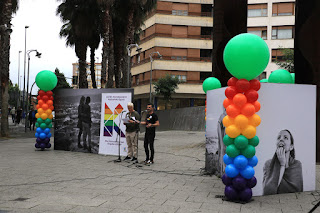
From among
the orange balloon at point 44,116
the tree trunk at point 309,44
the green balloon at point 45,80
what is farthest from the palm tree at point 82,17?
the tree trunk at point 309,44

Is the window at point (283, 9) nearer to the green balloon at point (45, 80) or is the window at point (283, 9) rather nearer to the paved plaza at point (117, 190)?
the green balloon at point (45, 80)

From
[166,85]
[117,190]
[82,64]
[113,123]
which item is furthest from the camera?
[166,85]

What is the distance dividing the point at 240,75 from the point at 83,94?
28.0ft

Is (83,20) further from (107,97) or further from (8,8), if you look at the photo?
(107,97)

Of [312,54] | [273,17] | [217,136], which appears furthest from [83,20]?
[273,17]

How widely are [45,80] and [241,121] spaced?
32.0ft

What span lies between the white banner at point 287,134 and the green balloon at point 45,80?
376 inches

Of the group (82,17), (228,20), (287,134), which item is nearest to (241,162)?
(287,134)

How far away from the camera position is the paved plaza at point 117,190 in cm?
584

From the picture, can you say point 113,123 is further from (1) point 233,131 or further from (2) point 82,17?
(2) point 82,17

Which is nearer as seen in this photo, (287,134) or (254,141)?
(254,141)

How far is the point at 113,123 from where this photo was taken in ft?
41.9

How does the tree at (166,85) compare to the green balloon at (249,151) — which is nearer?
the green balloon at (249,151)

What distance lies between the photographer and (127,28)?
86.8 feet
